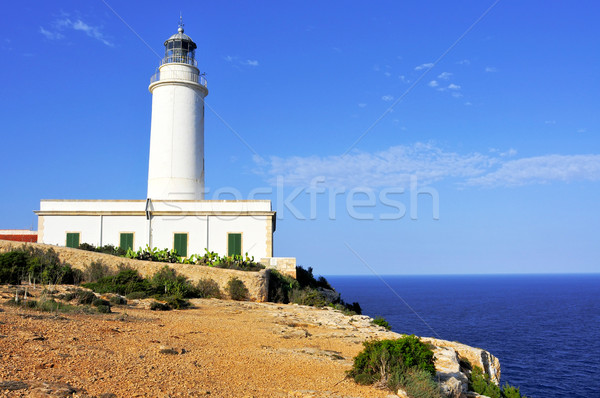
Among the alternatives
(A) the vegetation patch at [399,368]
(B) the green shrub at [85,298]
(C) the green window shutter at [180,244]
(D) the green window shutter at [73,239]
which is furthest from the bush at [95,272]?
(A) the vegetation patch at [399,368]

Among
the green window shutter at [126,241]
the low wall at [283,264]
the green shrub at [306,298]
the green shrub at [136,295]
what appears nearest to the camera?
the green shrub at [136,295]

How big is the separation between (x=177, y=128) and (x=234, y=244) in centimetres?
678

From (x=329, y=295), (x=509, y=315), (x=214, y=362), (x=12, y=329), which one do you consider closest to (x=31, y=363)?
(x=12, y=329)

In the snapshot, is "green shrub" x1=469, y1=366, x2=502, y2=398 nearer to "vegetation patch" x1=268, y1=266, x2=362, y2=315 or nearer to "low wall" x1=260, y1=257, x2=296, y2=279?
"vegetation patch" x1=268, y1=266, x2=362, y2=315

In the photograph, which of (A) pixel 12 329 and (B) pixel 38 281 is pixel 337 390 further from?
(B) pixel 38 281

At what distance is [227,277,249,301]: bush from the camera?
53.3 feet

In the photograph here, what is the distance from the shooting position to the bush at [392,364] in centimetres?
678

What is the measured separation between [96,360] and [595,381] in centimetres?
2316

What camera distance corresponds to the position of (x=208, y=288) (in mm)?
16266

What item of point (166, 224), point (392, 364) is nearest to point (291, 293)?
point (166, 224)

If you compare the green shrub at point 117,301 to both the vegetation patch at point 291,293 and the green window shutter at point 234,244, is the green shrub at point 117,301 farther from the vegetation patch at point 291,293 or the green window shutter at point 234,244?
the green window shutter at point 234,244

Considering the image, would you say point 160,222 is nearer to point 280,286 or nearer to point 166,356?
point 280,286

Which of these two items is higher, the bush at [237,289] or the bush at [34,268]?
the bush at [34,268]

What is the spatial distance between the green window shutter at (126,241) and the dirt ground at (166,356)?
978 centimetres
